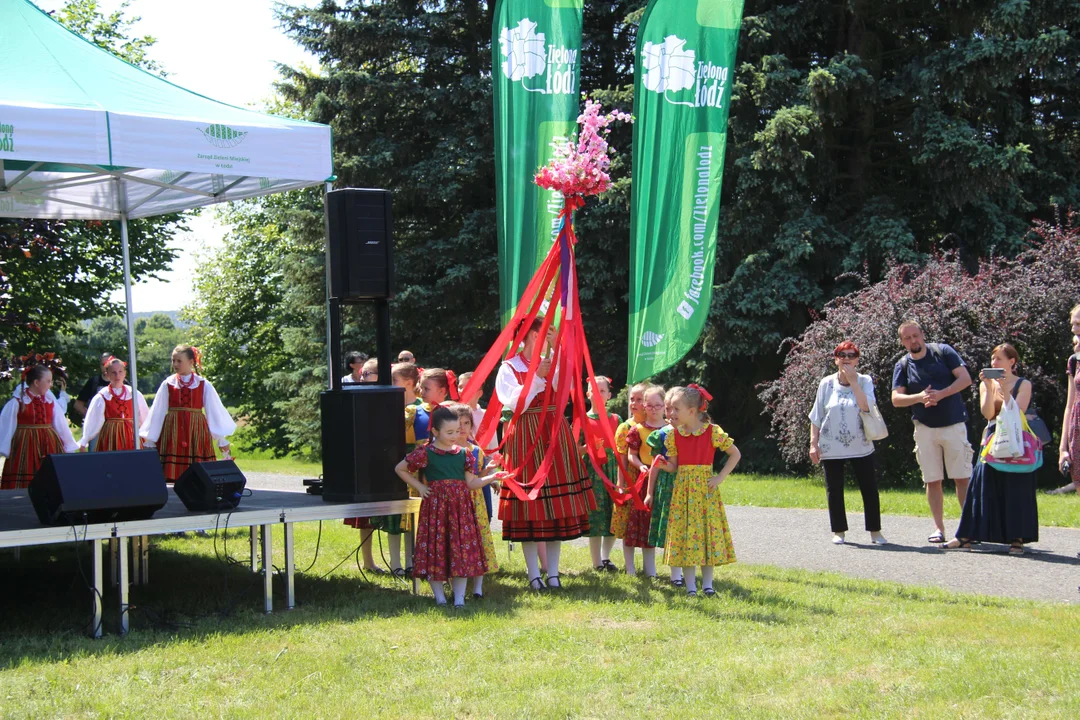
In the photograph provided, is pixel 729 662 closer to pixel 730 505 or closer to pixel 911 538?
pixel 911 538

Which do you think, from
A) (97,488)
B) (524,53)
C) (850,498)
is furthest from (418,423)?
(850,498)

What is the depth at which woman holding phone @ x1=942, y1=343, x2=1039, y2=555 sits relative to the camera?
27.6 ft

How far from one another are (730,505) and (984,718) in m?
8.11

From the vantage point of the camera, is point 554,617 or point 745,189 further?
point 745,189

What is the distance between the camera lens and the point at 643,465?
778cm

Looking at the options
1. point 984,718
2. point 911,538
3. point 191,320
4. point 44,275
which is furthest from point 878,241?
point 191,320

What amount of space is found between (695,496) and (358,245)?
2.74 meters

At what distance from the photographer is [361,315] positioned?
20.4 metres

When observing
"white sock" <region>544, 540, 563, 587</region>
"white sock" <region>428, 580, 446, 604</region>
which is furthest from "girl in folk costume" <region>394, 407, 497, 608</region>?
"white sock" <region>544, 540, 563, 587</region>

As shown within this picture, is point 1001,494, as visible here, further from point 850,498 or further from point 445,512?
point 445,512

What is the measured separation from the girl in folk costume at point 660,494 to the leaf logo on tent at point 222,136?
332 cm

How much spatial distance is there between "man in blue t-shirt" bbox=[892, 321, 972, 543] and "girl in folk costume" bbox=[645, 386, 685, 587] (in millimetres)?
2712

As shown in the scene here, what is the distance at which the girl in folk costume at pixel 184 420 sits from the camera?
952 cm

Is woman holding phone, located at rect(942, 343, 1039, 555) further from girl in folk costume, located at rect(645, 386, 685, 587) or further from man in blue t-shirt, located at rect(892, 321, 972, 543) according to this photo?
girl in folk costume, located at rect(645, 386, 685, 587)
